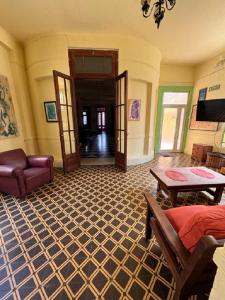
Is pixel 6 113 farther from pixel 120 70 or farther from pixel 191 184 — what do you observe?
pixel 191 184

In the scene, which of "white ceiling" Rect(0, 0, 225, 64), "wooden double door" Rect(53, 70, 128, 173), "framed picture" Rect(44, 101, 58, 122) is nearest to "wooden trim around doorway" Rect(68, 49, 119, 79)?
"wooden double door" Rect(53, 70, 128, 173)

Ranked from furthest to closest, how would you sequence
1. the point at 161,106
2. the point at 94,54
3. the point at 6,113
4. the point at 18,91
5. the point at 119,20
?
the point at 161,106
the point at 18,91
the point at 94,54
the point at 6,113
the point at 119,20

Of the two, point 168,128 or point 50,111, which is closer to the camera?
point 50,111

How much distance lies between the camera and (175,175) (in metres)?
2.53

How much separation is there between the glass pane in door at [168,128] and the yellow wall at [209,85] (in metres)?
0.66

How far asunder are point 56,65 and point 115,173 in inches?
123

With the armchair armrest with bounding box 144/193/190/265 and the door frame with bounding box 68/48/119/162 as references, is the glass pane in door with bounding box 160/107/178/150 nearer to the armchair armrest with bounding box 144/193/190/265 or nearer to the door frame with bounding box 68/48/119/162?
the door frame with bounding box 68/48/119/162

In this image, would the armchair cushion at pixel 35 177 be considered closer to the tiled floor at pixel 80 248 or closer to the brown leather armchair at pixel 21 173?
the brown leather armchair at pixel 21 173

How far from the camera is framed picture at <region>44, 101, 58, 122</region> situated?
3980mm

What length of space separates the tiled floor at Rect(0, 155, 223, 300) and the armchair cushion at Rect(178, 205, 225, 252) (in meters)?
0.69

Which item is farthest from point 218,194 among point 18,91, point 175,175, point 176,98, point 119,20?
point 18,91

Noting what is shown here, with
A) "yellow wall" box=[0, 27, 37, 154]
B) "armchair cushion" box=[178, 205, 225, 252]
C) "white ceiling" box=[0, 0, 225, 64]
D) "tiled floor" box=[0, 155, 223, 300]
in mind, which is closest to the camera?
"armchair cushion" box=[178, 205, 225, 252]

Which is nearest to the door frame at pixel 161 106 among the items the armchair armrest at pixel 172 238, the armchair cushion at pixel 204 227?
the armchair armrest at pixel 172 238

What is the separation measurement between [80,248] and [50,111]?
350cm
